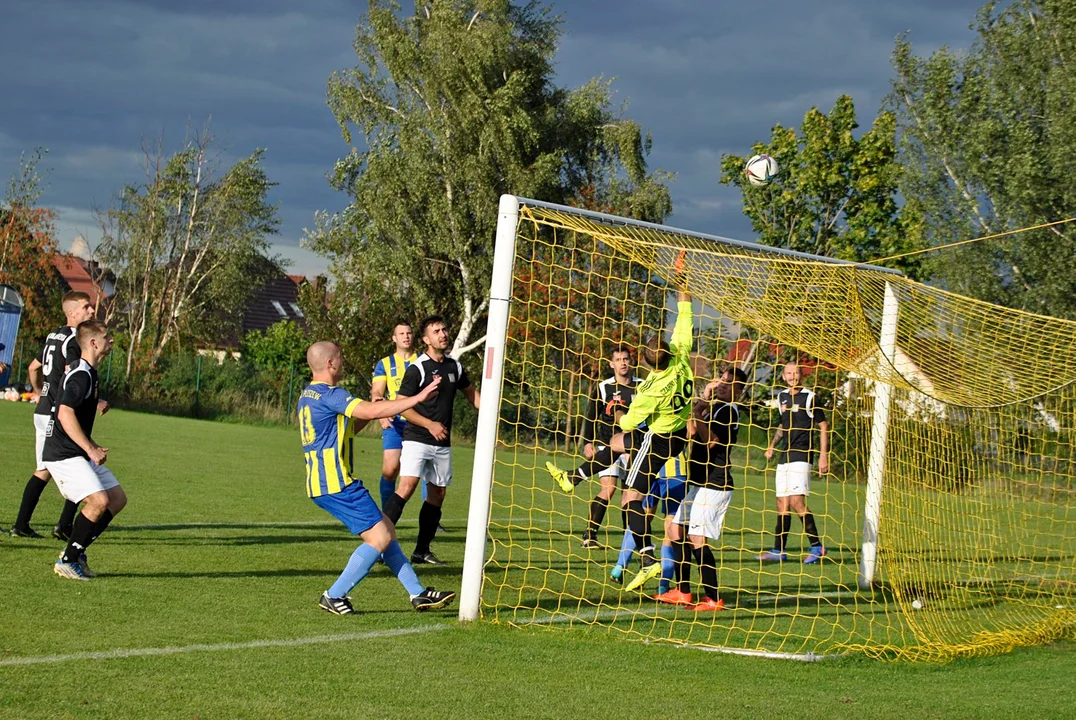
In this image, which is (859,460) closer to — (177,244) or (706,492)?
(706,492)

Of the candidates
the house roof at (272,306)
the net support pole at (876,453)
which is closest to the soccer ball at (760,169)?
the net support pole at (876,453)

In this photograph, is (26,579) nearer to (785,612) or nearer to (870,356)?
(785,612)

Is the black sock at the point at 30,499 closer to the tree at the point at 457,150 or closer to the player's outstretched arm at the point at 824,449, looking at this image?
the player's outstretched arm at the point at 824,449

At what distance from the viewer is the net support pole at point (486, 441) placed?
6.46m

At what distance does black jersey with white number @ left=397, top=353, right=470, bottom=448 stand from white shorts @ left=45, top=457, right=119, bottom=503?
7.46ft

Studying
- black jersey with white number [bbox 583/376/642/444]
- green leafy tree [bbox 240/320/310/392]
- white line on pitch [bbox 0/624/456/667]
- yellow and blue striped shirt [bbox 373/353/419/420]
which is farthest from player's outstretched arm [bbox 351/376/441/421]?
green leafy tree [bbox 240/320/310/392]

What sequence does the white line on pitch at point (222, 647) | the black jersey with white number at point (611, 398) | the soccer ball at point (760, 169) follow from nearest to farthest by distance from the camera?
the white line on pitch at point (222, 647) → the black jersey with white number at point (611, 398) → the soccer ball at point (760, 169)

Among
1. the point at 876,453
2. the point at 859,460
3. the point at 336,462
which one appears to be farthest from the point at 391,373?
the point at 876,453

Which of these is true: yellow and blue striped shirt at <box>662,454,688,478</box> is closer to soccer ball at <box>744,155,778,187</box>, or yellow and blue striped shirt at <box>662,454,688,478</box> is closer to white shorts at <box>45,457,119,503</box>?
white shorts at <box>45,457,119,503</box>

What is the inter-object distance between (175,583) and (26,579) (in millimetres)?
902

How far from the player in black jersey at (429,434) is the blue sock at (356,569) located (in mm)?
1798

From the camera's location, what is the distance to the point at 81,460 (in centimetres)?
709

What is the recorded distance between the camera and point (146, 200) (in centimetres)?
4538

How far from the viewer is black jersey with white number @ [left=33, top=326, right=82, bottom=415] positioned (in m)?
7.77
